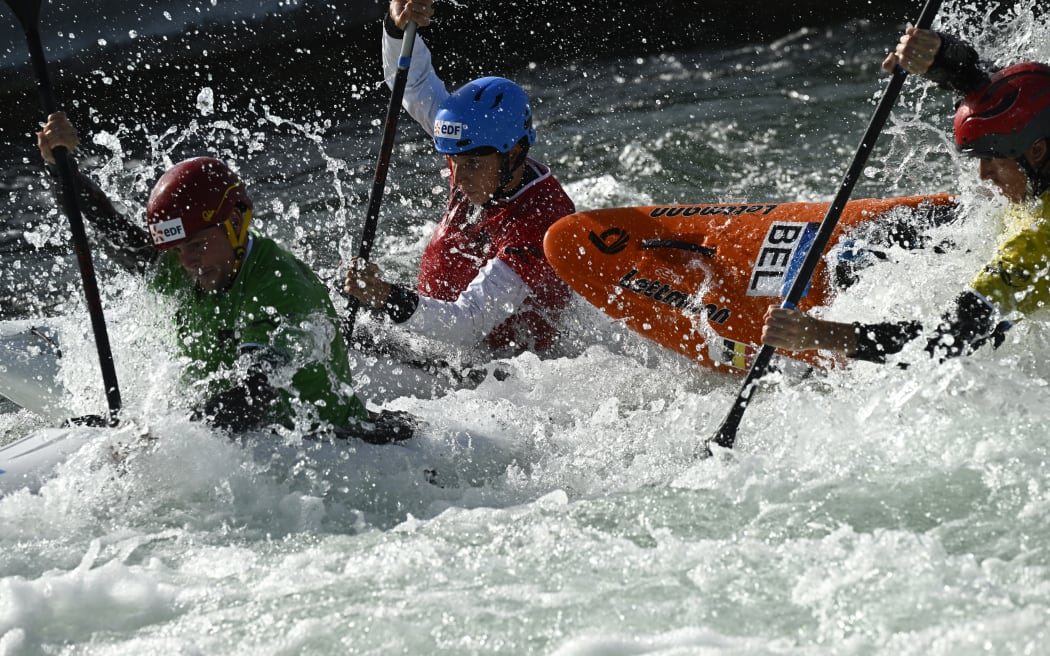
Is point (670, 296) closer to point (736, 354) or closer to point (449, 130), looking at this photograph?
point (736, 354)

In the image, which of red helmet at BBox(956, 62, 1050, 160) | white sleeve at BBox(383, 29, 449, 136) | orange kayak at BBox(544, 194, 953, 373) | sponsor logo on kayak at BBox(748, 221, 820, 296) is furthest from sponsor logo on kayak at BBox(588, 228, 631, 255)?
red helmet at BBox(956, 62, 1050, 160)

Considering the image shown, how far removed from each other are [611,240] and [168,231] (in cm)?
240

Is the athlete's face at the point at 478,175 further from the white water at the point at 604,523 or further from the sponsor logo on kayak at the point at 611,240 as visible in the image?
the white water at the point at 604,523

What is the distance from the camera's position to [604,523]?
4.33 metres

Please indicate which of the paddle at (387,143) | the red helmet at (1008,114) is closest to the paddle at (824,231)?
the red helmet at (1008,114)

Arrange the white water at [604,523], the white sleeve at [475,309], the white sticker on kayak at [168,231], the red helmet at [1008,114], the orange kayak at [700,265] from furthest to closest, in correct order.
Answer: the orange kayak at [700,265] < the white sleeve at [475,309] < the red helmet at [1008,114] < the white sticker on kayak at [168,231] < the white water at [604,523]

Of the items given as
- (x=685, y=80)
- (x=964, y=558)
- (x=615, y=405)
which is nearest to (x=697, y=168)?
(x=685, y=80)

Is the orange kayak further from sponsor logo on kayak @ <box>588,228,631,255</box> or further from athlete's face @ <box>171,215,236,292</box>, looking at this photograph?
athlete's face @ <box>171,215,236,292</box>

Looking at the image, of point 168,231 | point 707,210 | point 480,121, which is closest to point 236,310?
point 168,231

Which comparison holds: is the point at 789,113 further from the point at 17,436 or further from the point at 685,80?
the point at 17,436

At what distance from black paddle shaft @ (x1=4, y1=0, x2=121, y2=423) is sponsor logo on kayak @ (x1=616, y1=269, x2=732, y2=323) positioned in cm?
249

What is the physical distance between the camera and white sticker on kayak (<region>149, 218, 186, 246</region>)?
168 inches

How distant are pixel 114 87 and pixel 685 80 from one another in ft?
19.2

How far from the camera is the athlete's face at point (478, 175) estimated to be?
18.6ft
